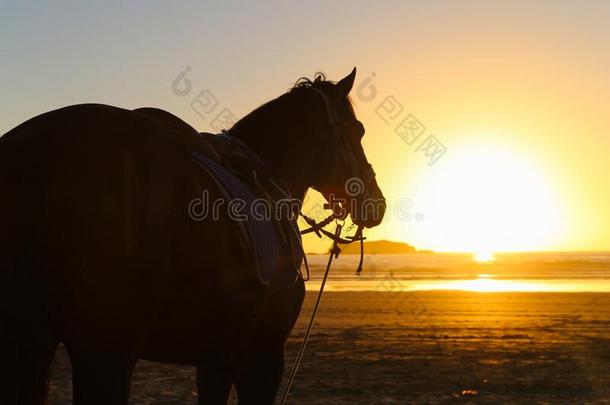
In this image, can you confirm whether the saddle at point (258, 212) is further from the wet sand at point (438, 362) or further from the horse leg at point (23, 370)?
the wet sand at point (438, 362)

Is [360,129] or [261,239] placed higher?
[360,129]

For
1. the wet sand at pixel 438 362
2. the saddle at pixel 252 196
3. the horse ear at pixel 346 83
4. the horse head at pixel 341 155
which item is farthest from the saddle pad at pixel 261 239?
the wet sand at pixel 438 362

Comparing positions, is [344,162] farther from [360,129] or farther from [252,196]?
[252,196]

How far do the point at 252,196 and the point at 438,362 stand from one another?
10.8 m

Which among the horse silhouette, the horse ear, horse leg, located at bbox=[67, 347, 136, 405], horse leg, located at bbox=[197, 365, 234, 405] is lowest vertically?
horse leg, located at bbox=[197, 365, 234, 405]

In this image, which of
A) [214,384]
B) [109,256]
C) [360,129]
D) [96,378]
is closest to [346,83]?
[360,129]

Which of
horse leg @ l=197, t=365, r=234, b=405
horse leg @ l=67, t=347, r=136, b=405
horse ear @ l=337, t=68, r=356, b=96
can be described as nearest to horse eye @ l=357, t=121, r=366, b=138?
horse ear @ l=337, t=68, r=356, b=96

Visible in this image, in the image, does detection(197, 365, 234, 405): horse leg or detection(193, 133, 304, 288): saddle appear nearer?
detection(193, 133, 304, 288): saddle

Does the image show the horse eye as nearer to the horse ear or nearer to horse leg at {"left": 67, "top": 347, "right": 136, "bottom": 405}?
the horse ear

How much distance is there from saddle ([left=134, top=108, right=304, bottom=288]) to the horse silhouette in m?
0.04

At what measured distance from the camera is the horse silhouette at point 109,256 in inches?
143

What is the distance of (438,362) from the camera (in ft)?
48.7

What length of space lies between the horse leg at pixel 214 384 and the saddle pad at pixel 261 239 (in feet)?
2.33

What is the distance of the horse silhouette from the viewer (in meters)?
3.64
